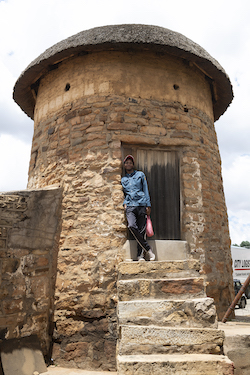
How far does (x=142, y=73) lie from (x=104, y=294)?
381 centimetres

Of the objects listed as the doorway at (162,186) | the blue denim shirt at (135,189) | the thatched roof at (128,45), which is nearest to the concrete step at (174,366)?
the blue denim shirt at (135,189)

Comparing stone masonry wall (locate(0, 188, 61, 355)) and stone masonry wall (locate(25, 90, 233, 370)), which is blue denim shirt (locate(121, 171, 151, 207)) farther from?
stone masonry wall (locate(0, 188, 61, 355))

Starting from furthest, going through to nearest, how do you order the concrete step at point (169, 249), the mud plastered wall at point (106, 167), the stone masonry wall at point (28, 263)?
the concrete step at point (169, 249) < the mud plastered wall at point (106, 167) < the stone masonry wall at point (28, 263)

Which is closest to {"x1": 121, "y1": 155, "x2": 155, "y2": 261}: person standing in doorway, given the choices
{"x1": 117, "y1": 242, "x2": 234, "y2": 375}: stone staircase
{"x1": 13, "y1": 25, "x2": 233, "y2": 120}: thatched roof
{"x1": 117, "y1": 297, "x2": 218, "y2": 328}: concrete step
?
{"x1": 117, "y1": 242, "x2": 234, "y2": 375}: stone staircase

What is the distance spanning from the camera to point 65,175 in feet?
18.5

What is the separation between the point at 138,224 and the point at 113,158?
46.3 inches

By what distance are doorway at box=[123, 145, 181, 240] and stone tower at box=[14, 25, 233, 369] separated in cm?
2

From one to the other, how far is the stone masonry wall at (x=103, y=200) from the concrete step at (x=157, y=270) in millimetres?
1163

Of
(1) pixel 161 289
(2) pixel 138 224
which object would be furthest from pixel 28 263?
(1) pixel 161 289

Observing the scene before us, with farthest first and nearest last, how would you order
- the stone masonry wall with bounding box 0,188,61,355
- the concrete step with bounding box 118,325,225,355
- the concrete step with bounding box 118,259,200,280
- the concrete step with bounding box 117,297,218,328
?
the stone masonry wall with bounding box 0,188,61,355, the concrete step with bounding box 118,259,200,280, the concrete step with bounding box 117,297,218,328, the concrete step with bounding box 118,325,225,355

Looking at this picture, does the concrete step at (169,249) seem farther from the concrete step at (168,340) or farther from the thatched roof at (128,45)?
the thatched roof at (128,45)

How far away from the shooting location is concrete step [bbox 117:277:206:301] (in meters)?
3.46

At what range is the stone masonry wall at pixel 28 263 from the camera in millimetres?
4719

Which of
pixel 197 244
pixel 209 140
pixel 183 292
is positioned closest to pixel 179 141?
pixel 209 140
